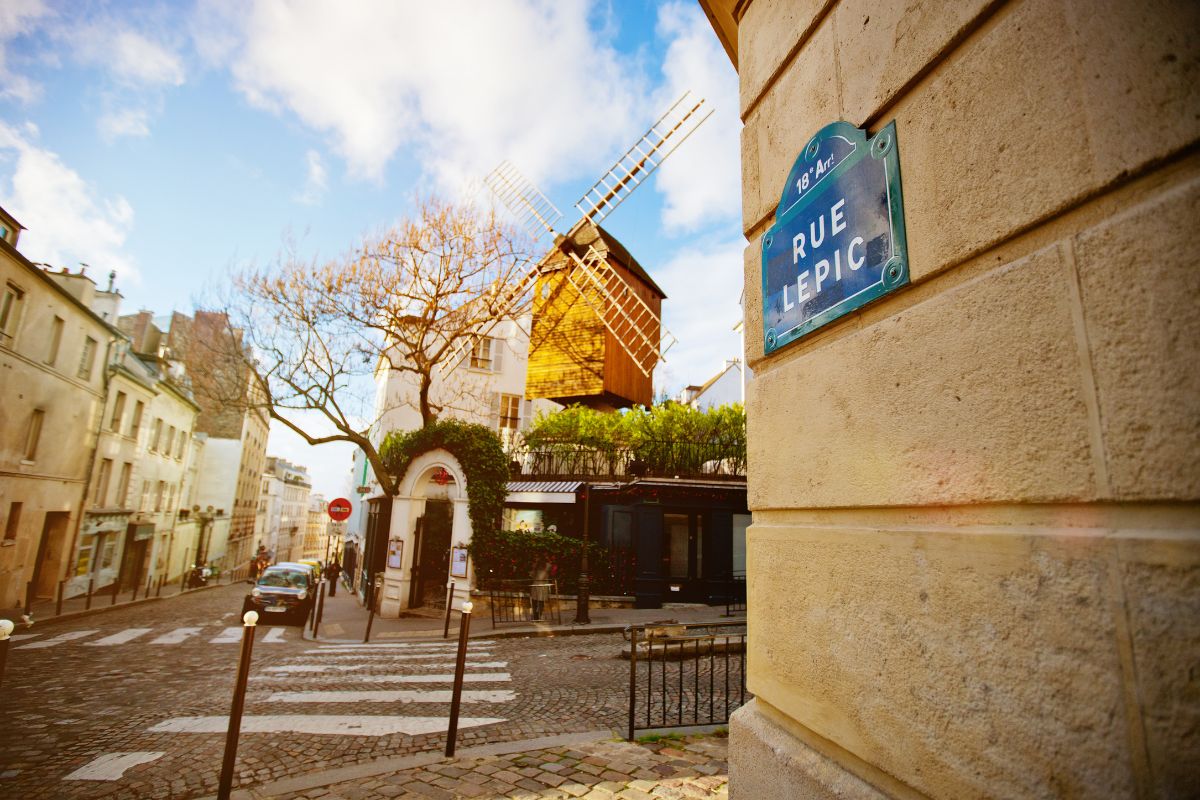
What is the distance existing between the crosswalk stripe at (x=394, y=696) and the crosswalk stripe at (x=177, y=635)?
681 cm

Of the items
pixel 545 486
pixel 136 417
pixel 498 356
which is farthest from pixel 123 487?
pixel 545 486

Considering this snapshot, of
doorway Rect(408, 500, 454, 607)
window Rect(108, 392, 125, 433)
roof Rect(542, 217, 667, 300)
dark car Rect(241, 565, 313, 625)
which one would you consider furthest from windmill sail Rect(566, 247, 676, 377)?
window Rect(108, 392, 125, 433)

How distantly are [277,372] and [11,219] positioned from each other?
33.8ft

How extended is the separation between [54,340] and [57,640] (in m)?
13.2

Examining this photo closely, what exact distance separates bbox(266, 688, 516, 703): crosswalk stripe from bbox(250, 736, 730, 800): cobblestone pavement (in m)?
2.41

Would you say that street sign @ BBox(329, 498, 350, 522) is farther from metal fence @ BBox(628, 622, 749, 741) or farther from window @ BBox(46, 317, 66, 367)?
window @ BBox(46, 317, 66, 367)

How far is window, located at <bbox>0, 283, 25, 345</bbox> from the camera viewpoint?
54.6 ft

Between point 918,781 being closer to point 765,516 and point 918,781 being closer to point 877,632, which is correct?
point 877,632

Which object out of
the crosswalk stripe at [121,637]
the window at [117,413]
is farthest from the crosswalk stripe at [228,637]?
the window at [117,413]

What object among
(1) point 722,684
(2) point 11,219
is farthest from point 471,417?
(1) point 722,684

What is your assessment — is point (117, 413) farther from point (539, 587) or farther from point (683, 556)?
point (683, 556)

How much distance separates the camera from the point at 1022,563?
1.43 m

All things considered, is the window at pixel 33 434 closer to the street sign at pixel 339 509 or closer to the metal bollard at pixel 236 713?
the street sign at pixel 339 509

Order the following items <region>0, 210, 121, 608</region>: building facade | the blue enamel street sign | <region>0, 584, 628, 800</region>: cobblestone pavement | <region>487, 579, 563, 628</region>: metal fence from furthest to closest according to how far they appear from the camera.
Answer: <region>0, 210, 121, 608</region>: building facade → <region>487, 579, 563, 628</region>: metal fence → <region>0, 584, 628, 800</region>: cobblestone pavement → the blue enamel street sign
